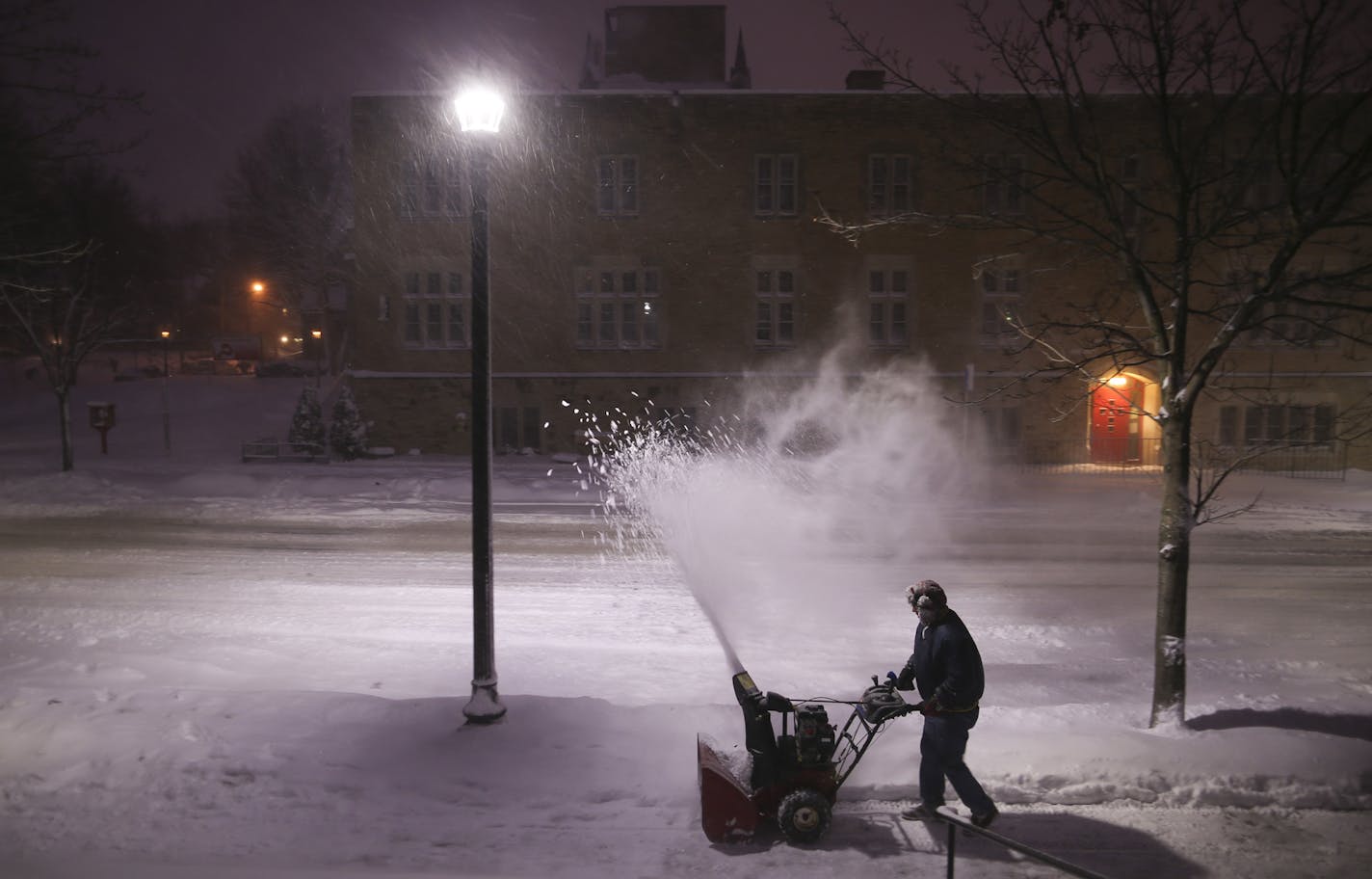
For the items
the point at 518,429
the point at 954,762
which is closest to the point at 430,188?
the point at 518,429

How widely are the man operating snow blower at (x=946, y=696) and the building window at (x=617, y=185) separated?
2343 centimetres

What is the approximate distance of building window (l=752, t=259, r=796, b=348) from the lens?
89.8 feet

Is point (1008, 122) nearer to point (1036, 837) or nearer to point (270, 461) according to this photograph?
point (1036, 837)

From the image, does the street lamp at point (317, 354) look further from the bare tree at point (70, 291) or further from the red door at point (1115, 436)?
the red door at point (1115, 436)

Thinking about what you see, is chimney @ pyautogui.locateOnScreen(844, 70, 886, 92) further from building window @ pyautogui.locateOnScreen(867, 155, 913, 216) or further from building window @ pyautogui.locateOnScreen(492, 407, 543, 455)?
building window @ pyautogui.locateOnScreen(492, 407, 543, 455)

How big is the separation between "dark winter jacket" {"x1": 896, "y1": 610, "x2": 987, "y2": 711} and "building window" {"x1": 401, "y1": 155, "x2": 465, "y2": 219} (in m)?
25.2

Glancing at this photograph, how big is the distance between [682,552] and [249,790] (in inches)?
375

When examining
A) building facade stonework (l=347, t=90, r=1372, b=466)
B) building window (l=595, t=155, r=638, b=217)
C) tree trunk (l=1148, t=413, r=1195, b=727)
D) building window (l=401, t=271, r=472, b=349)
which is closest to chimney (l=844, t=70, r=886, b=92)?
building facade stonework (l=347, t=90, r=1372, b=466)

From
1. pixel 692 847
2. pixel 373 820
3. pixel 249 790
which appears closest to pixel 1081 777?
pixel 692 847

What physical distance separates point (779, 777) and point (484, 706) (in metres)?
2.77

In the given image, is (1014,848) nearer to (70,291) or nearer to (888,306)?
(888,306)

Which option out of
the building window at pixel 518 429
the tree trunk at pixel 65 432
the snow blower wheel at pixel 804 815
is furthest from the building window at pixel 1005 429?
the tree trunk at pixel 65 432

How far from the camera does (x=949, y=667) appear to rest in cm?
577

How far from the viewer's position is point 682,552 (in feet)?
49.7
